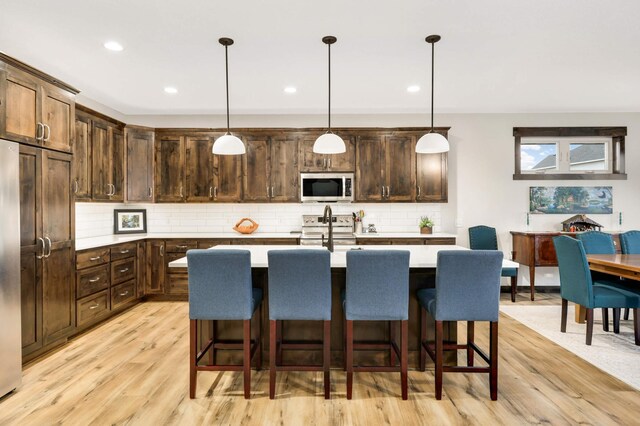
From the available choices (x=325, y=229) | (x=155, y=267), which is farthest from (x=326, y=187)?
(x=155, y=267)

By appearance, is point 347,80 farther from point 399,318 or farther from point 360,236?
point 399,318

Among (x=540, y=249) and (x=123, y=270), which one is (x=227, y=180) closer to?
(x=123, y=270)

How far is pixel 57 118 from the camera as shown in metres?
→ 3.22

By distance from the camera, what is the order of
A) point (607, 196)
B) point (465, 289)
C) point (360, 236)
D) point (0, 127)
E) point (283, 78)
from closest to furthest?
point (465, 289) < point (0, 127) < point (283, 78) < point (360, 236) < point (607, 196)

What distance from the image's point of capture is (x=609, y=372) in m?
2.74

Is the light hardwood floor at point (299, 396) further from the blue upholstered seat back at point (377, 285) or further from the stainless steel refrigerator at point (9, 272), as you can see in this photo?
the blue upholstered seat back at point (377, 285)

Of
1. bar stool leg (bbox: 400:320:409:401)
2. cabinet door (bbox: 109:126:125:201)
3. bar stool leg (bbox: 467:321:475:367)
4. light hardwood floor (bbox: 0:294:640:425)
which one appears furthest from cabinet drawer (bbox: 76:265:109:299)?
bar stool leg (bbox: 467:321:475:367)

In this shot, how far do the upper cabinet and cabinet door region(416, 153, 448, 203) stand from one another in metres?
4.22

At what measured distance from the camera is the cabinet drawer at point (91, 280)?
11.7 feet

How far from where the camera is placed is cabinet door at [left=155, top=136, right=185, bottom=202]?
5109 mm

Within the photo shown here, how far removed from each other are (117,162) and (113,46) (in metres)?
2.08

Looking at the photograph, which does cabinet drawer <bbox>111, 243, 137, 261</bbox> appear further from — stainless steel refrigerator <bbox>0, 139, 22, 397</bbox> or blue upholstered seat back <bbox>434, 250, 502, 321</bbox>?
blue upholstered seat back <bbox>434, 250, 502, 321</bbox>

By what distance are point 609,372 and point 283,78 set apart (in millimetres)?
3978

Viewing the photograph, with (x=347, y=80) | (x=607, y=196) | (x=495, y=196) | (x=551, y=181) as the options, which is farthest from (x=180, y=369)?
(x=607, y=196)
